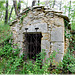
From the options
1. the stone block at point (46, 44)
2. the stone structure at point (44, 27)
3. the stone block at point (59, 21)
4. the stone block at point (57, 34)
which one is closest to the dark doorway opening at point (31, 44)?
the stone structure at point (44, 27)

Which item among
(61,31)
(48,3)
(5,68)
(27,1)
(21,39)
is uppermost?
(27,1)

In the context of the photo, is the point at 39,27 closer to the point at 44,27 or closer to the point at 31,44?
the point at 44,27

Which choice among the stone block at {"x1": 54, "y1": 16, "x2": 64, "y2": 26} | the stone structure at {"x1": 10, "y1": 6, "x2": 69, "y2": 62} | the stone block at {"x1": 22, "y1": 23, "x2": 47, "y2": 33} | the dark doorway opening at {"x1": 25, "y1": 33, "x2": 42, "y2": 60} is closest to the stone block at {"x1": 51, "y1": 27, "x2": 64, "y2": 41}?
the stone structure at {"x1": 10, "y1": 6, "x2": 69, "y2": 62}

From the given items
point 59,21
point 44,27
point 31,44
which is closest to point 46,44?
point 44,27

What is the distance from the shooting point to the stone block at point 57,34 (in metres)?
3.46

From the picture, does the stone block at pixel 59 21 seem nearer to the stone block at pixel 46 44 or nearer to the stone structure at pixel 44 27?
the stone structure at pixel 44 27

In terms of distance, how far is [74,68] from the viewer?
3090 mm

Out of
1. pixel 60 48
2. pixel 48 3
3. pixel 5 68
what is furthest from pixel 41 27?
pixel 48 3

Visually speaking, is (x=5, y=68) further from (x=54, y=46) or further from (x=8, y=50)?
(x=54, y=46)

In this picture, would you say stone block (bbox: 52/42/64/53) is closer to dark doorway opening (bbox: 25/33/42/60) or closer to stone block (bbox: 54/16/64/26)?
stone block (bbox: 54/16/64/26)

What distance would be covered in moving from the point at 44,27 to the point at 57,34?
2.26 ft

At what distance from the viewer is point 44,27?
366 centimetres

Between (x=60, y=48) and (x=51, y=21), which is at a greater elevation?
(x=51, y=21)

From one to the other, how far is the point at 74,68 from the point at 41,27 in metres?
2.25
